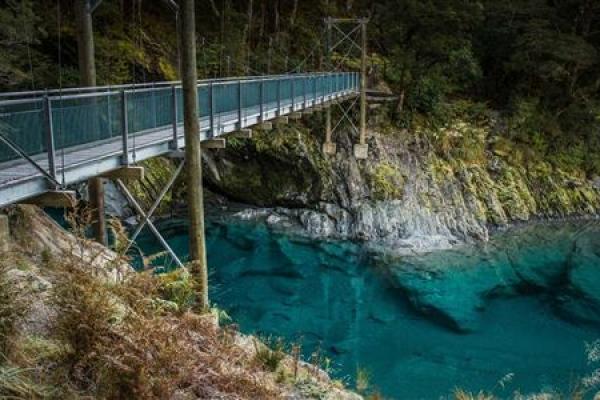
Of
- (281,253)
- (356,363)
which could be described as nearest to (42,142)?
(356,363)

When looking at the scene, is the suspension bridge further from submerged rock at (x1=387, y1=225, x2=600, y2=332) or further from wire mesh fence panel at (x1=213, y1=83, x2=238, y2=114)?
submerged rock at (x1=387, y1=225, x2=600, y2=332)

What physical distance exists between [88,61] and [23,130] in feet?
11.4

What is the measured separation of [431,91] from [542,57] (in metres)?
4.21

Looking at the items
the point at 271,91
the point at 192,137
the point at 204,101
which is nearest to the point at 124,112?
the point at 192,137

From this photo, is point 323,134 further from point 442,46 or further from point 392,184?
point 442,46

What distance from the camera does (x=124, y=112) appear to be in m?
5.95

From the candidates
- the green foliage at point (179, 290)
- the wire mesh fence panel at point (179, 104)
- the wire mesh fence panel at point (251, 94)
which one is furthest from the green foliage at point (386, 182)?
the green foliage at point (179, 290)

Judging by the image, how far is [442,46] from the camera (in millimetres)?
19000

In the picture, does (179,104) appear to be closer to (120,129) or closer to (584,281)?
(120,129)

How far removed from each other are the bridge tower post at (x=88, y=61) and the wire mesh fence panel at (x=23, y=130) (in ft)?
8.18

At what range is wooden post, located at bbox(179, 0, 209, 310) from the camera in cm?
642

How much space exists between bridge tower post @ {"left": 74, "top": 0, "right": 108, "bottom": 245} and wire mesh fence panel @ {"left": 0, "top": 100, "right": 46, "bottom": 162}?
249 cm

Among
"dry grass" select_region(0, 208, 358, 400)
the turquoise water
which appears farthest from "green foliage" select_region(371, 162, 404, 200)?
"dry grass" select_region(0, 208, 358, 400)

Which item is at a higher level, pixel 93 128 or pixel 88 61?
pixel 88 61
